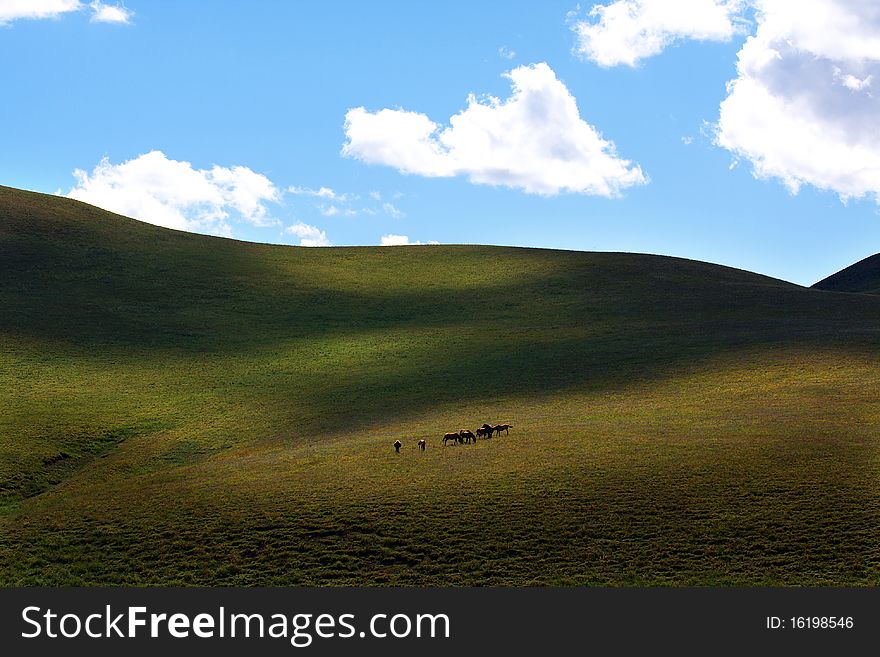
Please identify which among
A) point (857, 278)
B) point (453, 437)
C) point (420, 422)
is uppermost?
point (857, 278)

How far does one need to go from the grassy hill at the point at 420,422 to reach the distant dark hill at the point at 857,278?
2390 inches

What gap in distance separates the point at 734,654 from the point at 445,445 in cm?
2285

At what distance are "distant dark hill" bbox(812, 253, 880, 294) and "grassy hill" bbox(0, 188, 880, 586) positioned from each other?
199 ft

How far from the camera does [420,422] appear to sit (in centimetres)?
4934

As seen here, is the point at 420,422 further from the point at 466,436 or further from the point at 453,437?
the point at 466,436

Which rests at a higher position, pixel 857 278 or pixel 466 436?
pixel 857 278

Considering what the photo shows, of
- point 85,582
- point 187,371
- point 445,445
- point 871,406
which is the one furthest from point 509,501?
point 187,371

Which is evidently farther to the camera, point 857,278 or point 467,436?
point 857,278

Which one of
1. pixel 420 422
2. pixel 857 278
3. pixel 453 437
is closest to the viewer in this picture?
pixel 453 437

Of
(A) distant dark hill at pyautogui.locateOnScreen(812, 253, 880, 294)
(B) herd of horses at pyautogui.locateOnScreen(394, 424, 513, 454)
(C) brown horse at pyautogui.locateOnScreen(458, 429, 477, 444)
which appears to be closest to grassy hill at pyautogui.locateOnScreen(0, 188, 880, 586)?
(B) herd of horses at pyautogui.locateOnScreen(394, 424, 513, 454)

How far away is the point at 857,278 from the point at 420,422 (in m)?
144

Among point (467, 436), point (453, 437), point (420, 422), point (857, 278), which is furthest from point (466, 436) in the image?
point (857, 278)

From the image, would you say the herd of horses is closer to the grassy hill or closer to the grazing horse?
the grazing horse

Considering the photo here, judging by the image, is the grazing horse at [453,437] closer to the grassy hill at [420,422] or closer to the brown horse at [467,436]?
the brown horse at [467,436]
